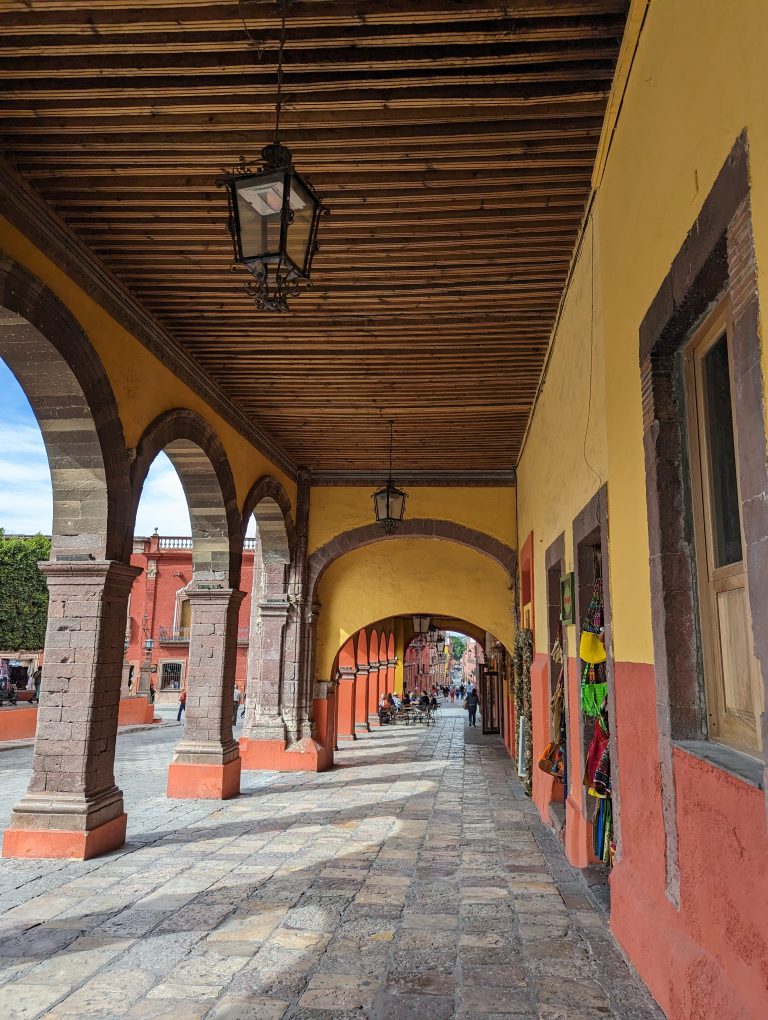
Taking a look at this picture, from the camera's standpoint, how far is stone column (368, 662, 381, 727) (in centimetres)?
1770

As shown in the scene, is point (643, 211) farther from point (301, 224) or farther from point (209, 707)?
point (209, 707)

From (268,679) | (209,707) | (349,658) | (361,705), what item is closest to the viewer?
(209,707)

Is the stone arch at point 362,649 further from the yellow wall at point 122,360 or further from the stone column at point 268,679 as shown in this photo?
the yellow wall at point 122,360

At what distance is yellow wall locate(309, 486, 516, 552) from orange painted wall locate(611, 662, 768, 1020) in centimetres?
642

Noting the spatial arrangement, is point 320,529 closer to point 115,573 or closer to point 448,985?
point 115,573

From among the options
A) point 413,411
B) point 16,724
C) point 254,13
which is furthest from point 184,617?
point 254,13

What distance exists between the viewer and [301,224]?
2.75m

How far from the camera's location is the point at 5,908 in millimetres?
3934

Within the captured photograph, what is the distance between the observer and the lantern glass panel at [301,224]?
8.64ft

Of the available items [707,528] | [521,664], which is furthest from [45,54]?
[521,664]

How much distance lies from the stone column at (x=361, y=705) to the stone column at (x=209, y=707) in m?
8.49

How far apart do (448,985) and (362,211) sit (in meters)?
3.95

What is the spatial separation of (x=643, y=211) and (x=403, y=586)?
808cm

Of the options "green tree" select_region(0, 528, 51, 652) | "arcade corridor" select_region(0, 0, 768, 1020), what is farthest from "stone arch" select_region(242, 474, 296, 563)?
"green tree" select_region(0, 528, 51, 652)
